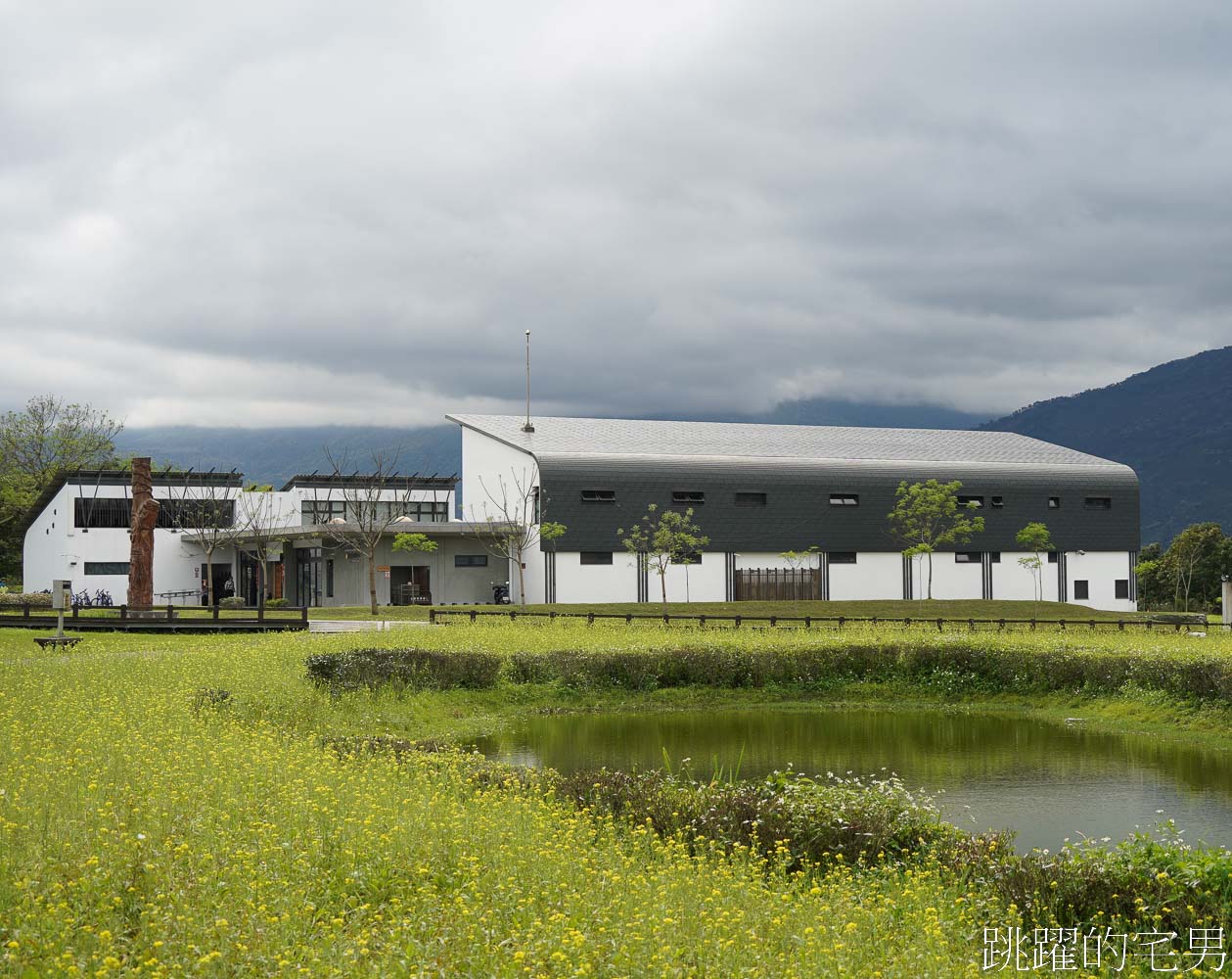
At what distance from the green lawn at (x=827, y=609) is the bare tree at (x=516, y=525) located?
331 centimetres

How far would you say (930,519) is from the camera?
54406mm

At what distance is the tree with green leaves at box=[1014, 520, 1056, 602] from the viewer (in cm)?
5559

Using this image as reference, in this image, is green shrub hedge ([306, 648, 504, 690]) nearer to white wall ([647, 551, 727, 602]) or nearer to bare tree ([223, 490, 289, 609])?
white wall ([647, 551, 727, 602])

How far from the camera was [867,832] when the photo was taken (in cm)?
977

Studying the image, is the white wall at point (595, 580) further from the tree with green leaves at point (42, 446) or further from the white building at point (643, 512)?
the tree with green leaves at point (42, 446)

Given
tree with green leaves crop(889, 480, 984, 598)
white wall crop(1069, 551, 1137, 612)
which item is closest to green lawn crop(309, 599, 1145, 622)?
tree with green leaves crop(889, 480, 984, 598)

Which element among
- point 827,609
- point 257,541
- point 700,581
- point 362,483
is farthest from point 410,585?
point 827,609

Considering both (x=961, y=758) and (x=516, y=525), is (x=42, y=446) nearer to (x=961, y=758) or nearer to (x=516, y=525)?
(x=516, y=525)

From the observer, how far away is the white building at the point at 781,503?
1987 inches

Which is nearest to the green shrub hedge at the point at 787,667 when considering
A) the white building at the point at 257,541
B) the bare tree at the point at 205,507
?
the white building at the point at 257,541

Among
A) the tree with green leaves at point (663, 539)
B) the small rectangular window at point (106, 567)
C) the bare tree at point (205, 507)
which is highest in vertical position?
the bare tree at point (205, 507)

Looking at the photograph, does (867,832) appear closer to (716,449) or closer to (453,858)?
(453,858)

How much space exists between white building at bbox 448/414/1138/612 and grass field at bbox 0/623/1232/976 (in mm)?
36298

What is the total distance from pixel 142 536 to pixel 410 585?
16327 mm
